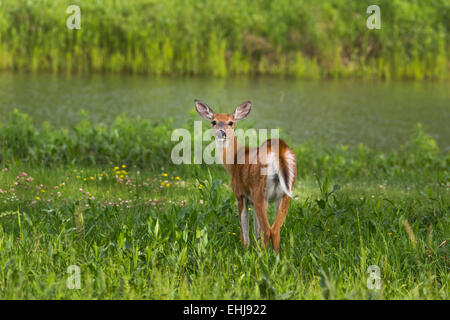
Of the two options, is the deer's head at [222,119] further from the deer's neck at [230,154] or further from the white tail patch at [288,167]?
the white tail patch at [288,167]

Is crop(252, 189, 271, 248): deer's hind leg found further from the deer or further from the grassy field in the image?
the grassy field

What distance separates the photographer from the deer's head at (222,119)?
5484mm

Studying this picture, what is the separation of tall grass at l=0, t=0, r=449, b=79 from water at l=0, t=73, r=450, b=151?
1397 mm

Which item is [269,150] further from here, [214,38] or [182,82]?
[214,38]

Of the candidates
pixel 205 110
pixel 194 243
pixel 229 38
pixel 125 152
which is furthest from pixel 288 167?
pixel 229 38

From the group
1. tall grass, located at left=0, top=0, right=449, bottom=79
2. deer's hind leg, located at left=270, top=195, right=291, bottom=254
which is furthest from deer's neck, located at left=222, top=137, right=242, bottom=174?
tall grass, located at left=0, top=0, right=449, bottom=79

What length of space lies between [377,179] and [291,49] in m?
18.4

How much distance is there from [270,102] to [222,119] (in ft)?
53.7


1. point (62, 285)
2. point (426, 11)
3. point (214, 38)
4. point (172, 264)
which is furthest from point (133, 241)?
point (426, 11)

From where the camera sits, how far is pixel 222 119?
550 cm

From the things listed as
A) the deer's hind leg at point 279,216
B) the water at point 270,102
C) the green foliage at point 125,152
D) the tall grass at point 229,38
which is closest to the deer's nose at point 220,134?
the deer's hind leg at point 279,216

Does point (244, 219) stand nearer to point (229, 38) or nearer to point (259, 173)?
point (259, 173)

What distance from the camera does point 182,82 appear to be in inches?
991
